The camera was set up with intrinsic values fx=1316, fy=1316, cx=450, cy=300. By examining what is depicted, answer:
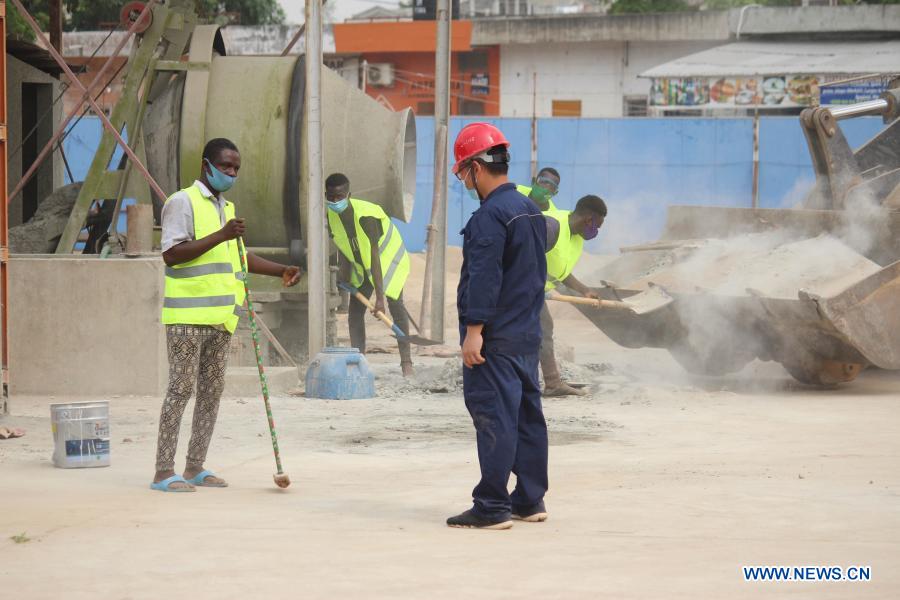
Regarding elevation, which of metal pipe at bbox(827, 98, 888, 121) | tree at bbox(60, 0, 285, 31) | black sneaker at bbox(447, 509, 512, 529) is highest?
tree at bbox(60, 0, 285, 31)

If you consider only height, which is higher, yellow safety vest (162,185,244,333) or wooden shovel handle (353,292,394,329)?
yellow safety vest (162,185,244,333)

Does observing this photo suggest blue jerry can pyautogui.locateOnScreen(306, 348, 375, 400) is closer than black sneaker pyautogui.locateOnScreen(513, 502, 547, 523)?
No

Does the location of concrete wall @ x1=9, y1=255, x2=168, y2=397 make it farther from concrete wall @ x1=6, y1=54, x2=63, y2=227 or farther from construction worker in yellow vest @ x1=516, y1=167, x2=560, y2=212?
concrete wall @ x1=6, y1=54, x2=63, y2=227

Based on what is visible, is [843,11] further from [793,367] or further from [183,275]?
[183,275]

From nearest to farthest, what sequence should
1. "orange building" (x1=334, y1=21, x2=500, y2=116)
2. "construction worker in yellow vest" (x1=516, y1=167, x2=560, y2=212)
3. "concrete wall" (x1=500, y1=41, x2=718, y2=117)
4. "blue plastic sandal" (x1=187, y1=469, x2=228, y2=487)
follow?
"blue plastic sandal" (x1=187, y1=469, x2=228, y2=487) < "construction worker in yellow vest" (x1=516, y1=167, x2=560, y2=212) < "concrete wall" (x1=500, y1=41, x2=718, y2=117) < "orange building" (x1=334, y1=21, x2=500, y2=116)

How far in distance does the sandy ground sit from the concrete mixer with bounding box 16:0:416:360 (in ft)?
7.76

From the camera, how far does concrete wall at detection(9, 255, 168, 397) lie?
9.27m

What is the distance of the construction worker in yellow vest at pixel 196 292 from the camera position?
5.95 meters

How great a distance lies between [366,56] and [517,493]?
29276mm

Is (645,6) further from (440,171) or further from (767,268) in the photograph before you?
(767,268)

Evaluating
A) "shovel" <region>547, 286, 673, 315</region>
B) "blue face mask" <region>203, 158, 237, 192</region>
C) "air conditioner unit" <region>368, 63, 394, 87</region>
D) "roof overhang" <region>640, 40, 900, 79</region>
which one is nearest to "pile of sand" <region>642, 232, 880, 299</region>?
"shovel" <region>547, 286, 673, 315</region>

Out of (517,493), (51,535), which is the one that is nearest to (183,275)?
(51,535)

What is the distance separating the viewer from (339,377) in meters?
9.50

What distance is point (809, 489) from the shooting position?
6.02 metres
